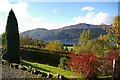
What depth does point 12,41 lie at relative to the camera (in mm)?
19234

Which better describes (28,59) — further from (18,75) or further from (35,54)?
(18,75)

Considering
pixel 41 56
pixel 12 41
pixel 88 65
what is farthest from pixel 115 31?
pixel 41 56

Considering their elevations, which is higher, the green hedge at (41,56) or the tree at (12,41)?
the tree at (12,41)

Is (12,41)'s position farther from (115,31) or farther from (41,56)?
(115,31)

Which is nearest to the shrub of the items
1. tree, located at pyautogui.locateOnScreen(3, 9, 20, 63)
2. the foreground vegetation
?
the foreground vegetation

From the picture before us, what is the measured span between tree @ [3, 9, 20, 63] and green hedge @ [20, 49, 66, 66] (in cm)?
595

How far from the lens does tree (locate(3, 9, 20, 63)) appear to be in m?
19.0

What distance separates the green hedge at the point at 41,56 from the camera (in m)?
24.7

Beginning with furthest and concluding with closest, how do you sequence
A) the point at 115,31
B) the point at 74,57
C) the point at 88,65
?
the point at 115,31
the point at 74,57
the point at 88,65

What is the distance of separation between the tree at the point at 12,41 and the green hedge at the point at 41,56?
5.95 meters

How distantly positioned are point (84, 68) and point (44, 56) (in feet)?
41.0

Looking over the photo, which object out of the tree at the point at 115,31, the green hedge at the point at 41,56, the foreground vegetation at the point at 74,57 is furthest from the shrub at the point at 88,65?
the green hedge at the point at 41,56

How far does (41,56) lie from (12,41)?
6.50 m

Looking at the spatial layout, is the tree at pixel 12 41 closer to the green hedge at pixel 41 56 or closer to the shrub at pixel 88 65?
the green hedge at pixel 41 56
